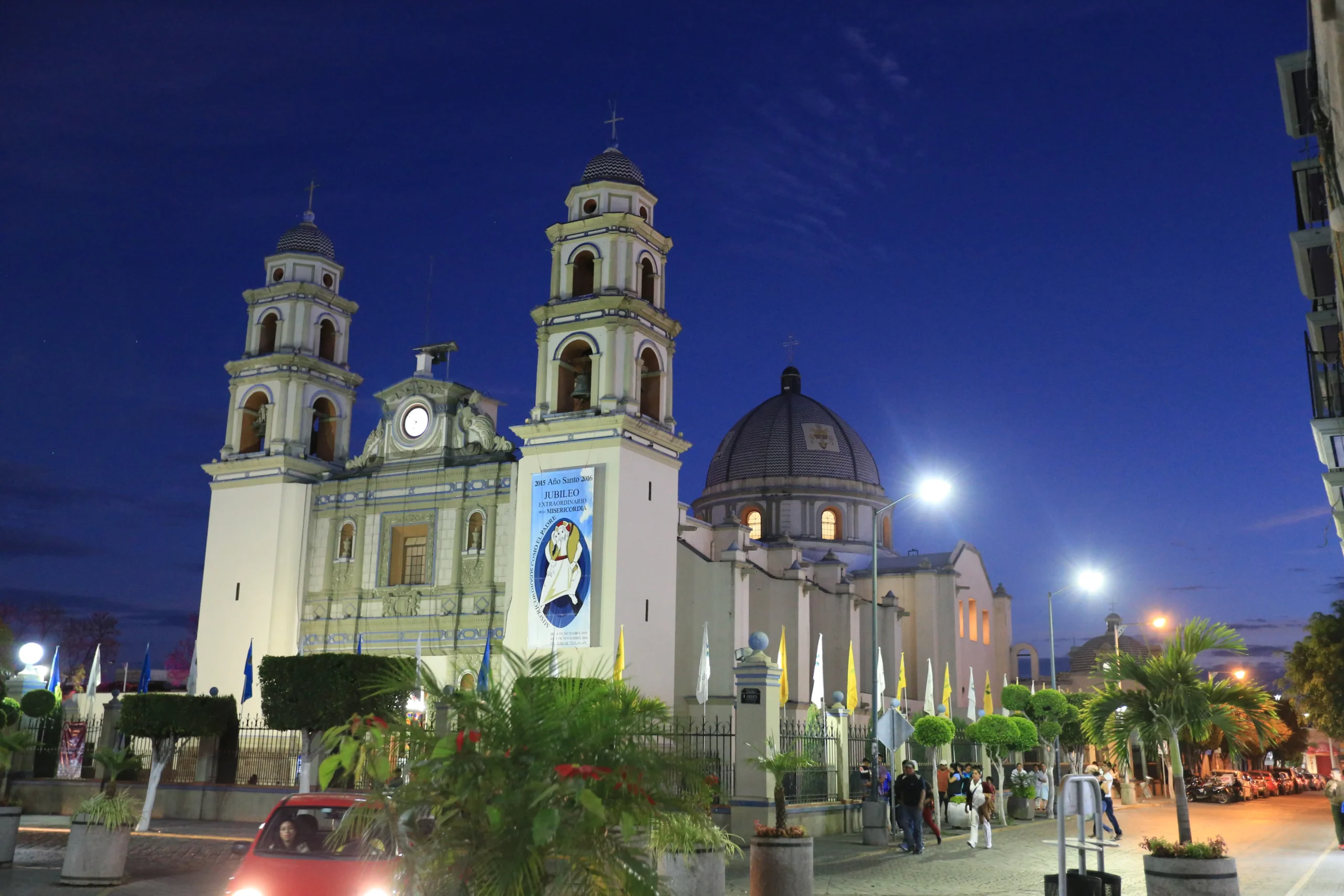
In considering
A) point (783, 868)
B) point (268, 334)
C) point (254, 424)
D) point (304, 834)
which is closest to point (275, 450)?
point (254, 424)

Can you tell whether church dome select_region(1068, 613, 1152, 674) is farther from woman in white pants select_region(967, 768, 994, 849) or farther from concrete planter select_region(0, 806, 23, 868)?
concrete planter select_region(0, 806, 23, 868)

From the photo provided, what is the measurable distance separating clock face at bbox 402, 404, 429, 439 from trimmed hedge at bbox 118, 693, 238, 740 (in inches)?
553

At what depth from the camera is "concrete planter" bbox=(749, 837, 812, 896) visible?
14297 mm

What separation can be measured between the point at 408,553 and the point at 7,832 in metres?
23.2

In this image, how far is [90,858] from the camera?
16.0m

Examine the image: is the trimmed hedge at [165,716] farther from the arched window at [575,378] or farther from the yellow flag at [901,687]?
the yellow flag at [901,687]

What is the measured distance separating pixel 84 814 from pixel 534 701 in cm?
1187

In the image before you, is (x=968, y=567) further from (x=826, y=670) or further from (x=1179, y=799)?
(x=1179, y=799)

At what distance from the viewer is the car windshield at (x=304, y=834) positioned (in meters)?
10.1

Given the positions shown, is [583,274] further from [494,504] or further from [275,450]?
[275,450]

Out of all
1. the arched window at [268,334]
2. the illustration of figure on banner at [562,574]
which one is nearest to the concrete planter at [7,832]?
the illustration of figure on banner at [562,574]

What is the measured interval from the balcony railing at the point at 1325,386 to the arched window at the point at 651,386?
18.5 m

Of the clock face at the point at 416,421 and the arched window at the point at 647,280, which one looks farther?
the clock face at the point at 416,421

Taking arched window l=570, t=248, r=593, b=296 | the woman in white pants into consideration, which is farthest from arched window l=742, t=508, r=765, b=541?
the woman in white pants
